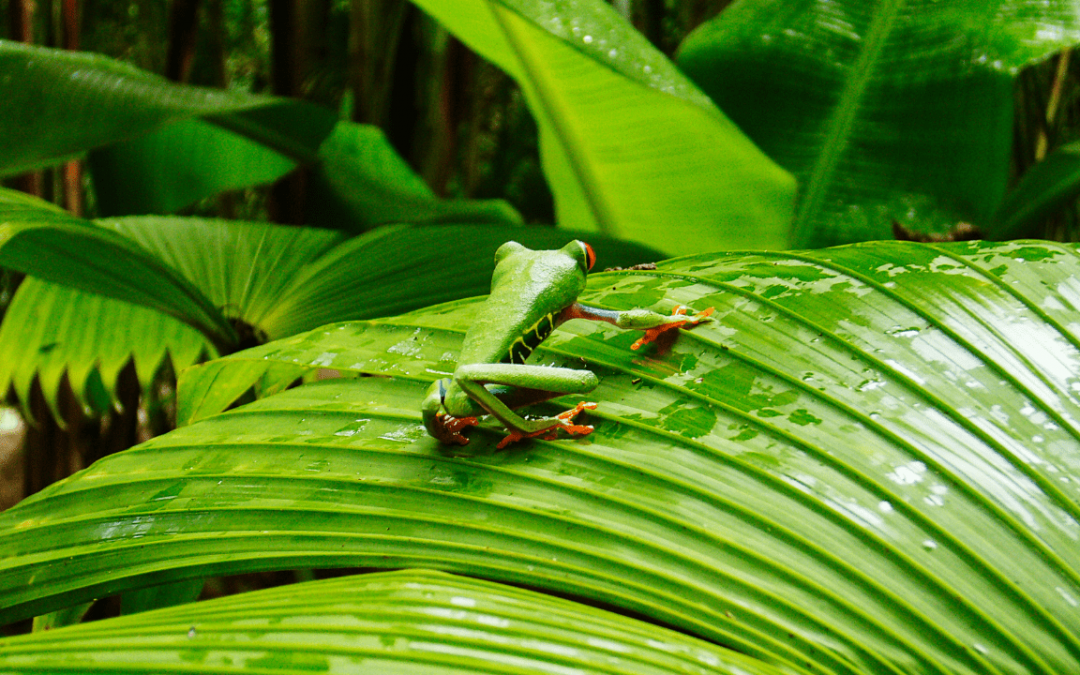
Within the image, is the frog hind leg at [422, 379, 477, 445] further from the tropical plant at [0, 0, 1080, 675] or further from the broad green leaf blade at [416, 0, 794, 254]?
the broad green leaf blade at [416, 0, 794, 254]

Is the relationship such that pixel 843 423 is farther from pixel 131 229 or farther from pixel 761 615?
pixel 131 229

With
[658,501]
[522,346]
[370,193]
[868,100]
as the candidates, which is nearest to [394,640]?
[658,501]

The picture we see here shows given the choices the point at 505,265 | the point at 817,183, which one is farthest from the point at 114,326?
the point at 817,183

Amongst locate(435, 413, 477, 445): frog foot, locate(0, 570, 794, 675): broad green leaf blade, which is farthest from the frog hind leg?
locate(0, 570, 794, 675): broad green leaf blade

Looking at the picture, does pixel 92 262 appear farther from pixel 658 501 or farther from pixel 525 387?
pixel 658 501

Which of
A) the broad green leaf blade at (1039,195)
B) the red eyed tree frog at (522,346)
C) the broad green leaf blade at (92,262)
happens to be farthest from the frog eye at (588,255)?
the broad green leaf blade at (1039,195)
